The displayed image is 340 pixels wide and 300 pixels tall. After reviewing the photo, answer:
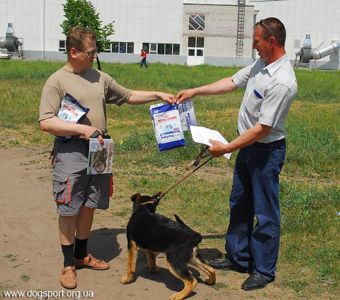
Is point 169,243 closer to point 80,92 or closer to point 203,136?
point 203,136

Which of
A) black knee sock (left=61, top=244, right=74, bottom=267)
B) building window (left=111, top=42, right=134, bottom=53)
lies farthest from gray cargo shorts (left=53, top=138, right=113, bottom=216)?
building window (left=111, top=42, right=134, bottom=53)

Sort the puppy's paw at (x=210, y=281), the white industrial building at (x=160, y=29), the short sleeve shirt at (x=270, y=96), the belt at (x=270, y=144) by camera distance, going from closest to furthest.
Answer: the short sleeve shirt at (x=270, y=96) → the belt at (x=270, y=144) → the puppy's paw at (x=210, y=281) → the white industrial building at (x=160, y=29)

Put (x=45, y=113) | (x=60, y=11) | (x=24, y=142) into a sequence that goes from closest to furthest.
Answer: (x=45, y=113) < (x=24, y=142) < (x=60, y=11)

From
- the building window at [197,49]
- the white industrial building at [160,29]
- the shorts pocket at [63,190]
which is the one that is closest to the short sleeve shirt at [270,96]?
the shorts pocket at [63,190]

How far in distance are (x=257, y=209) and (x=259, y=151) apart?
1.64 ft

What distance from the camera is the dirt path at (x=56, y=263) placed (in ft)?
14.7

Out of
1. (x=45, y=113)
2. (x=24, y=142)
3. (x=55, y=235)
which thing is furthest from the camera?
(x=24, y=142)

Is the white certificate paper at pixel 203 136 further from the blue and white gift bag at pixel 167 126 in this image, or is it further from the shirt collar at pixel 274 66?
the shirt collar at pixel 274 66

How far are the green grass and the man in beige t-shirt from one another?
5.18 ft

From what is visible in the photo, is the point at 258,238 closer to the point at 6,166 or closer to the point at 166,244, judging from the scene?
the point at 166,244

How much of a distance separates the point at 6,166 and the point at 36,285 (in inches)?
180

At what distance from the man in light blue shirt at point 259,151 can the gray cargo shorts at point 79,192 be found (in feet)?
3.25

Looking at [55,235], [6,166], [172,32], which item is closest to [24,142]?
[6,166]

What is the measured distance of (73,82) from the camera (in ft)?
14.2
